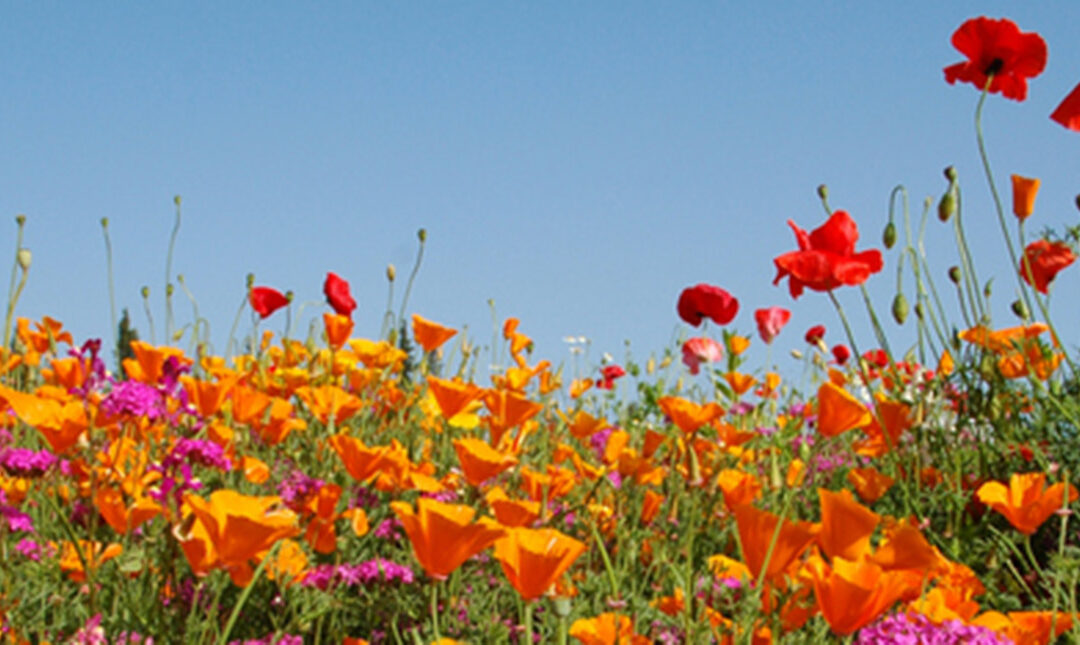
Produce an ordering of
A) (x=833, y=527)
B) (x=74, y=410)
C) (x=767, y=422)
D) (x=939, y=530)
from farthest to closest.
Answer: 1. (x=767, y=422)
2. (x=939, y=530)
3. (x=74, y=410)
4. (x=833, y=527)

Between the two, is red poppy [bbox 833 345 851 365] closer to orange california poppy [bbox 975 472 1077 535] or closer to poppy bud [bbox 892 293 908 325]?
poppy bud [bbox 892 293 908 325]

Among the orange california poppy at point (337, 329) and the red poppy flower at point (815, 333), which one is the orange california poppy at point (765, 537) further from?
the red poppy flower at point (815, 333)

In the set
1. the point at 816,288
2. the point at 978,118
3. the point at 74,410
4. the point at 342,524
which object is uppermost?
the point at 978,118

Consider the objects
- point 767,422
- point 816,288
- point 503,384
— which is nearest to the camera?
point 816,288

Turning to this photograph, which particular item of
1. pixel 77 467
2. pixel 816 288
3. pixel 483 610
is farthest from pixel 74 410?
pixel 816 288

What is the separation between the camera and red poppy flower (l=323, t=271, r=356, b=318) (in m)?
3.89

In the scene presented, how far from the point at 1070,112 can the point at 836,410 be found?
4.07ft

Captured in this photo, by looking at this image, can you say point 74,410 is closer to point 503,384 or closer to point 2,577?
point 2,577

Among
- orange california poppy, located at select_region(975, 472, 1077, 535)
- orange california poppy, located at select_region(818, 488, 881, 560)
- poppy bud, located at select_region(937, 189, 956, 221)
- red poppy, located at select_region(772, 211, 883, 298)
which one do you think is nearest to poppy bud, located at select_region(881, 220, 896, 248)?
poppy bud, located at select_region(937, 189, 956, 221)

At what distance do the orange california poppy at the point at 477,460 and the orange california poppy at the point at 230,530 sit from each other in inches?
16.2

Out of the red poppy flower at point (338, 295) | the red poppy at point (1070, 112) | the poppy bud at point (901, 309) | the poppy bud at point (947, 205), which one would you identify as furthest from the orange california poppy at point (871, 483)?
the red poppy flower at point (338, 295)

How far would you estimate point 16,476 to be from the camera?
7.04 ft

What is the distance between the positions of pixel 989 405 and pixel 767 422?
138cm

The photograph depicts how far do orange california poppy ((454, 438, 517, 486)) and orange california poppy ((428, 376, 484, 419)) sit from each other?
297 millimetres
